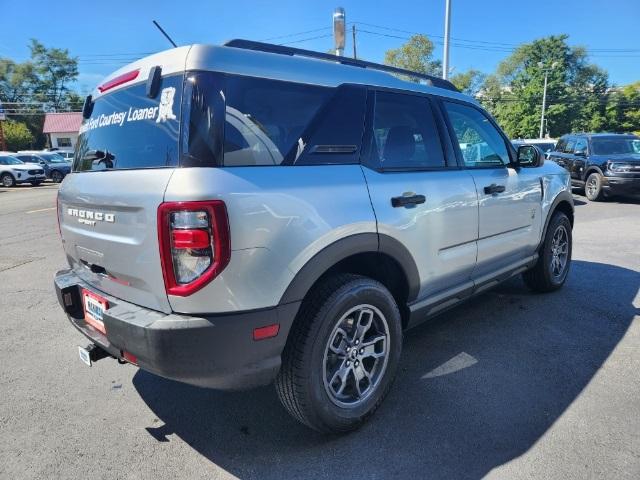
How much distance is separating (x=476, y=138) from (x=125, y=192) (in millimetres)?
2776

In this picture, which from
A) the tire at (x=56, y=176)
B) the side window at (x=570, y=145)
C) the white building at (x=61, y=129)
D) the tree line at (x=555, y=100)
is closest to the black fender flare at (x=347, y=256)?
the side window at (x=570, y=145)

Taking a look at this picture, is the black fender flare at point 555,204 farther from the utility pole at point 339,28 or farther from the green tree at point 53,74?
the green tree at point 53,74

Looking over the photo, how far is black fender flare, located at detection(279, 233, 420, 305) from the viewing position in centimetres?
210

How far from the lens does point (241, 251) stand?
189 centimetres

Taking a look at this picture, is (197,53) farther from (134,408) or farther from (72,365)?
(72,365)

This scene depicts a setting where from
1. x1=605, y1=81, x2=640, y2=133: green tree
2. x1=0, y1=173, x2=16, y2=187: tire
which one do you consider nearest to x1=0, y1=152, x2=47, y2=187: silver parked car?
x1=0, y1=173, x2=16, y2=187: tire

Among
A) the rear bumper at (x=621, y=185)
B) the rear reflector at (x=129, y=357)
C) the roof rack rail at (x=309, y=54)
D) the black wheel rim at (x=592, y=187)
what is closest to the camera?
the rear reflector at (x=129, y=357)

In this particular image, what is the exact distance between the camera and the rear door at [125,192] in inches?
78.4

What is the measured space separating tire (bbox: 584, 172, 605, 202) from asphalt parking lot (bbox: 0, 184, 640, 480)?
30.5ft

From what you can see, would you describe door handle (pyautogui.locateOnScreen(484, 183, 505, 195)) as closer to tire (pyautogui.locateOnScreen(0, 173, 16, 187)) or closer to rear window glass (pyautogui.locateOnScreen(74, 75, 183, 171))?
rear window glass (pyautogui.locateOnScreen(74, 75, 183, 171))

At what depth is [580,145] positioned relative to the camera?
13.1 m

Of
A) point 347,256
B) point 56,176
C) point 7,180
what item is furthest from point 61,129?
point 347,256

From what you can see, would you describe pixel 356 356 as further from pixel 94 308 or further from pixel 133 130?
pixel 133 130

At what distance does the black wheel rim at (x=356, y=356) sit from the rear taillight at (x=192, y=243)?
790 mm
